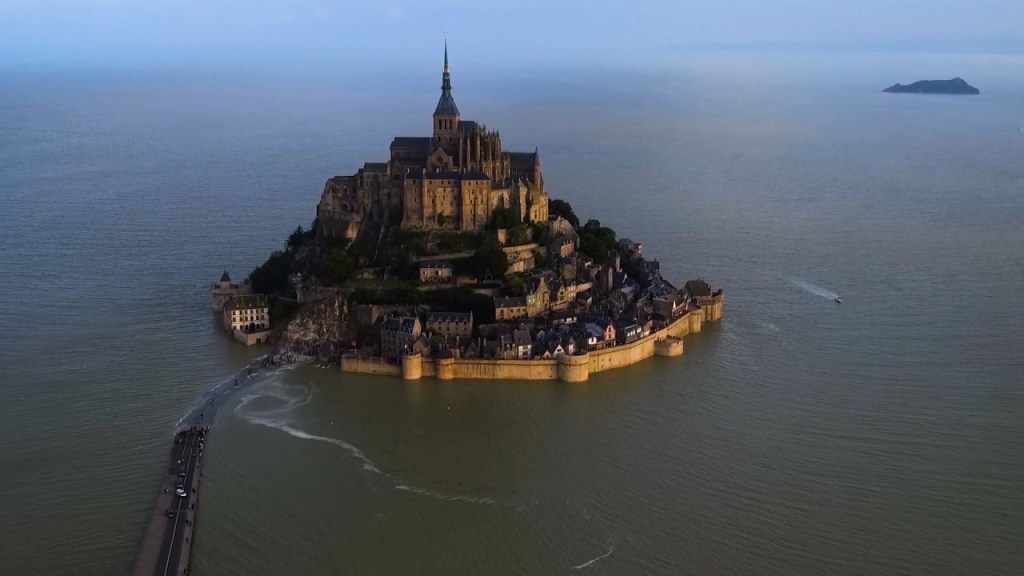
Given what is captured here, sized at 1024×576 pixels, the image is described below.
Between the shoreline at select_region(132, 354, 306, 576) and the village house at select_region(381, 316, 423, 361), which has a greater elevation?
the village house at select_region(381, 316, 423, 361)

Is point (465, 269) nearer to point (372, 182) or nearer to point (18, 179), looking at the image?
point (372, 182)

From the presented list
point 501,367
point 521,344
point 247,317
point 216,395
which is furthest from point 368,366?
point 247,317

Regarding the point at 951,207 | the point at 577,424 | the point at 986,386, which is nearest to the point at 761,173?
the point at 951,207

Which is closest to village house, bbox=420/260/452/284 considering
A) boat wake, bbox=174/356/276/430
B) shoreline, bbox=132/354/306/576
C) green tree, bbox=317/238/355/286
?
green tree, bbox=317/238/355/286

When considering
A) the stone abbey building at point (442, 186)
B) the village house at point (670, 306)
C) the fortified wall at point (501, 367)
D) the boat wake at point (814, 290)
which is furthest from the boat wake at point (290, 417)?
the boat wake at point (814, 290)

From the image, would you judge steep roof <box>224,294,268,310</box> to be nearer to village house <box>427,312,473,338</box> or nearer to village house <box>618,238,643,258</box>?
village house <box>427,312,473,338</box>

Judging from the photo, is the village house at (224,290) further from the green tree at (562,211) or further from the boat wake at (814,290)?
the boat wake at (814,290)
